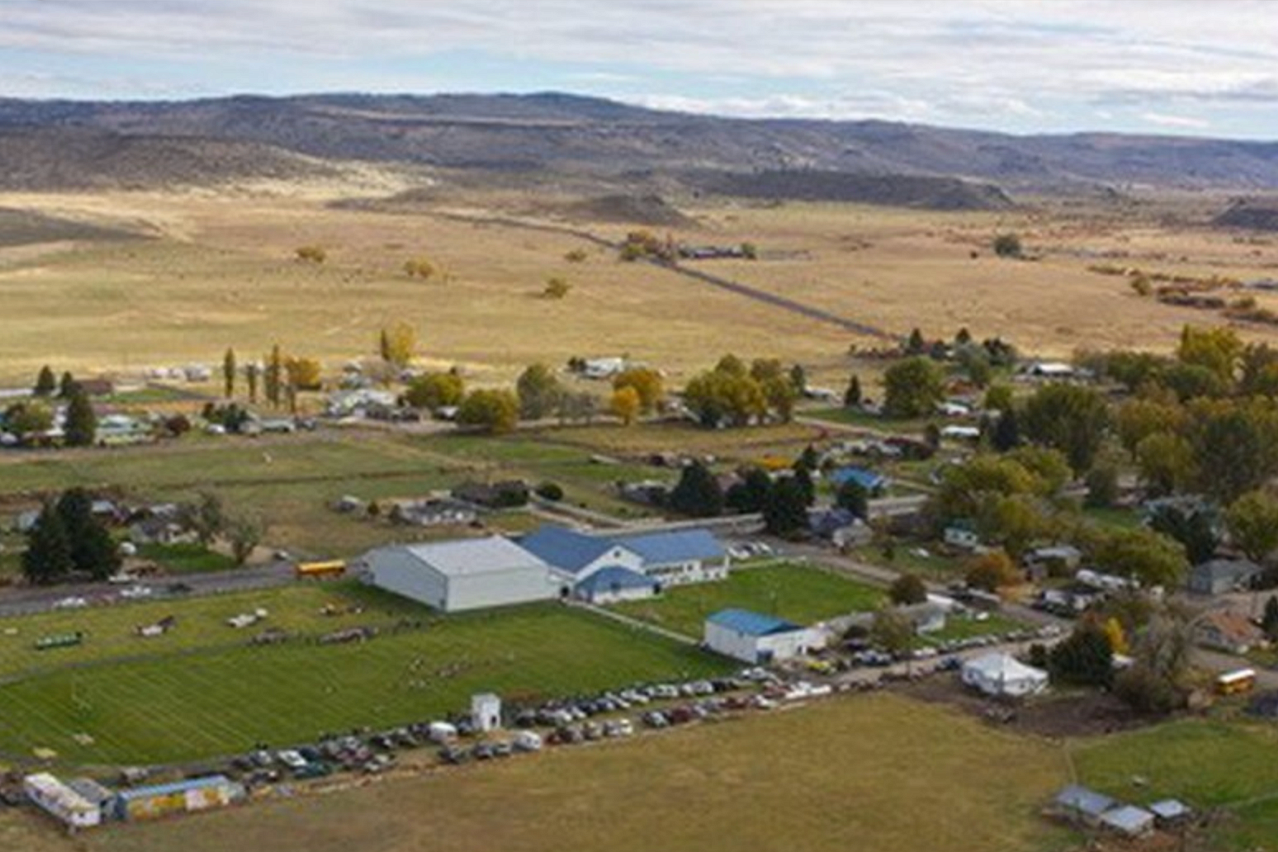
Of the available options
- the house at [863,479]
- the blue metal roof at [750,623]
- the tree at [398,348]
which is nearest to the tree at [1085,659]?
the blue metal roof at [750,623]

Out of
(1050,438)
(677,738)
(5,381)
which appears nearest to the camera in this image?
(677,738)

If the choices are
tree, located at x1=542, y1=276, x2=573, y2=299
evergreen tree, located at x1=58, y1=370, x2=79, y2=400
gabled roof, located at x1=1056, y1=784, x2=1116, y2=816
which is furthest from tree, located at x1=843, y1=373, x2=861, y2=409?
gabled roof, located at x1=1056, y1=784, x2=1116, y2=816

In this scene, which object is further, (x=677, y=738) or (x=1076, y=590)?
(x=1076, y=590)

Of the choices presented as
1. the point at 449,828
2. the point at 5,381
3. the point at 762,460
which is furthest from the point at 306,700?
the point at 5,381

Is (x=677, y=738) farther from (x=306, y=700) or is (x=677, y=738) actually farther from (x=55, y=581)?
(x=55, y=581)

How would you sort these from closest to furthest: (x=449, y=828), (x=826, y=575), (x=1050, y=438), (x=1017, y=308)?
(x=449, y=828)
(x=826, y=575)
(x=1050, y=438)
(x=1017, y=308)

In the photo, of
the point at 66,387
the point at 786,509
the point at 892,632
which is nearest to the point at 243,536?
the point at 786,509

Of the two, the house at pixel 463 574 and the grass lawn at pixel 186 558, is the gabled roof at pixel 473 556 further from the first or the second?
the grass lawn at pixel 186 558
